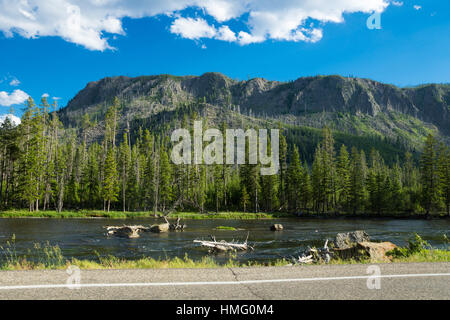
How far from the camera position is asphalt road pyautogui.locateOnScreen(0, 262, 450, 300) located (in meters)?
6.04

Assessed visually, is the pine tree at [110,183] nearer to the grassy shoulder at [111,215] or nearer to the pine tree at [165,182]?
the grassy shoulder at [111,215]

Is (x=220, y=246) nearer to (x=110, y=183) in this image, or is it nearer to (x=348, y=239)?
(x=348, y=239)

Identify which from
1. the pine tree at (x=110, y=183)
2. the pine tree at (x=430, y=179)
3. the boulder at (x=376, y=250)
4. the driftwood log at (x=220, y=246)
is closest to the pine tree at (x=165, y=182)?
the pine tree at (x=110, y=183)

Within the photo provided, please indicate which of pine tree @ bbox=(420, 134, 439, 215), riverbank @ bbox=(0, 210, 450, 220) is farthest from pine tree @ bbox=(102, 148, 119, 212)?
pine tree @ bbox=(420, 134, 439, 215)

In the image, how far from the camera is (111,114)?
82812mm

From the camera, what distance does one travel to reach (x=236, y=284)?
6.87 metres

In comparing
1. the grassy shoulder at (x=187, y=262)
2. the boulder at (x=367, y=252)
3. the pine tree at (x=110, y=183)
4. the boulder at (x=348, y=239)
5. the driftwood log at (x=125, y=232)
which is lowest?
the driftwood log at (x=125, y=232)

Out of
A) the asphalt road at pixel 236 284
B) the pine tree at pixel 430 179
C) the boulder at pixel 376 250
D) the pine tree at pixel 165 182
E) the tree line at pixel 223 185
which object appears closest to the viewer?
the asphalt road at pixel 236 284

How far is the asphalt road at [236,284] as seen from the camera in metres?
6.04

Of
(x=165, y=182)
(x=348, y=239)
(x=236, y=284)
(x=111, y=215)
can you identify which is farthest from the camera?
(x=165, y=182)

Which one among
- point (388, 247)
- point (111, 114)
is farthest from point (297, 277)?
point (111, 114)

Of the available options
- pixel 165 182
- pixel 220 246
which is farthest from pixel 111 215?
pixel 220 246
